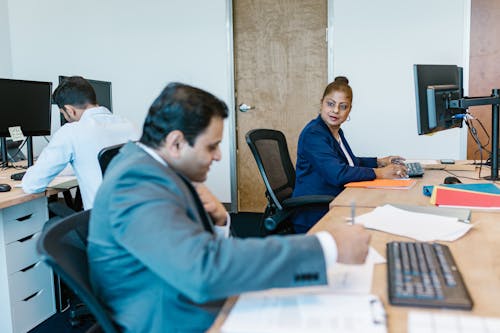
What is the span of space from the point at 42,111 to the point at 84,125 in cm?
80

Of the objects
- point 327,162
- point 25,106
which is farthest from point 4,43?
point 327,162

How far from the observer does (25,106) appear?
2.94 m

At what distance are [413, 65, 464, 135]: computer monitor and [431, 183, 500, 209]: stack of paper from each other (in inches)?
15.3

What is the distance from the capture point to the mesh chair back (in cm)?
238

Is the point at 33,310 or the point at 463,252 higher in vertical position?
the point at 463,252

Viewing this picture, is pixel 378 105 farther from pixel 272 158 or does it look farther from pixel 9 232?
pixel 9 232

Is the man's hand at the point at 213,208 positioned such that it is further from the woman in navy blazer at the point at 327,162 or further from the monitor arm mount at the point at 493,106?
the monitor arm mount at the point at 493,106

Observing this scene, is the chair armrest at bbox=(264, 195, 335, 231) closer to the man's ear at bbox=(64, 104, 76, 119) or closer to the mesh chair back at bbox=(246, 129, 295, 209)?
the mesh chair back at bbox=(246, 129, 295, 209)

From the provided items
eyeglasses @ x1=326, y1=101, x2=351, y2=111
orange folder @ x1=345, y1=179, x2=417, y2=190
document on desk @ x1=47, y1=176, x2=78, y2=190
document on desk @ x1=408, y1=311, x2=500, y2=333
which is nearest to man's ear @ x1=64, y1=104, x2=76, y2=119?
document on desk @ x1=47, y1=176, x2=78, y2=190

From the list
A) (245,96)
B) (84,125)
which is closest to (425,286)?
(84,125)

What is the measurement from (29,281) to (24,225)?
0.28 meters

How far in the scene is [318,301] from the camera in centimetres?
93

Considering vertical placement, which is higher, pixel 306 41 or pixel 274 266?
pixel 306 41

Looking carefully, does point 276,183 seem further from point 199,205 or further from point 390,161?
point 199,205
